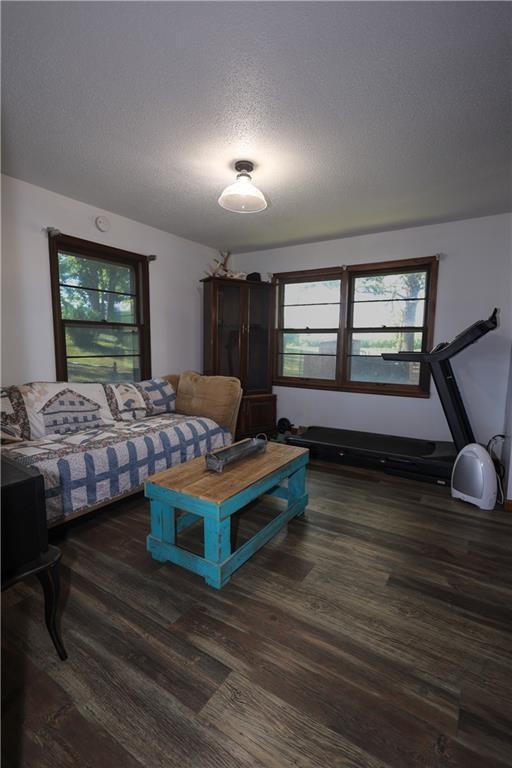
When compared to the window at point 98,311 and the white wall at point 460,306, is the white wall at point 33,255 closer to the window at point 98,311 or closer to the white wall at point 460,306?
the window at point 98,311

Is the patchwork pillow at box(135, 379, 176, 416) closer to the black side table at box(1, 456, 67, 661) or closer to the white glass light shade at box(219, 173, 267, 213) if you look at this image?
the white glass light shade at box(219, 173, 267, 213)

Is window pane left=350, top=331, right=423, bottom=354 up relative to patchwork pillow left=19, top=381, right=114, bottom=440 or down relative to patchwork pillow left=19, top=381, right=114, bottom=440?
up

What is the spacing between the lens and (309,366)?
182 inches

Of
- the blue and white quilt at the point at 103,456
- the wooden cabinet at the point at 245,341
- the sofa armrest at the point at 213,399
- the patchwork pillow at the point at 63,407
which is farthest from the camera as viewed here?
the wooden cabinet at the point at 245,341

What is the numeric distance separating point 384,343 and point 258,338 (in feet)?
5.25

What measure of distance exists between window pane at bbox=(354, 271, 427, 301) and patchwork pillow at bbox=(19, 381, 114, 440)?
3.16 m

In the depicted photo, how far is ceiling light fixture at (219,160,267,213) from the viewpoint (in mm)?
2215

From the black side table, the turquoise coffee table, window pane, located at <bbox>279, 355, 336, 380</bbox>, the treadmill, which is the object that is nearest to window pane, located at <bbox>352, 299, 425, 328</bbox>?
window pane, located at <bbox>279, 355, 336, 380</bbox>

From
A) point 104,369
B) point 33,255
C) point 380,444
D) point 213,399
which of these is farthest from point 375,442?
point 33,255

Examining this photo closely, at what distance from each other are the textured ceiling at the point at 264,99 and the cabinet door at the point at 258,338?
160cm

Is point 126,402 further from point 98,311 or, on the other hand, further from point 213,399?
point 98,311

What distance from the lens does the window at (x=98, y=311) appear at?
3156mm

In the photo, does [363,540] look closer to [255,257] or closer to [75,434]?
[75,434]

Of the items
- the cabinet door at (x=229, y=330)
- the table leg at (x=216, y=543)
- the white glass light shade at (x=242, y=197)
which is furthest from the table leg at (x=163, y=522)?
the cabinet door at (x=229, y=330)
